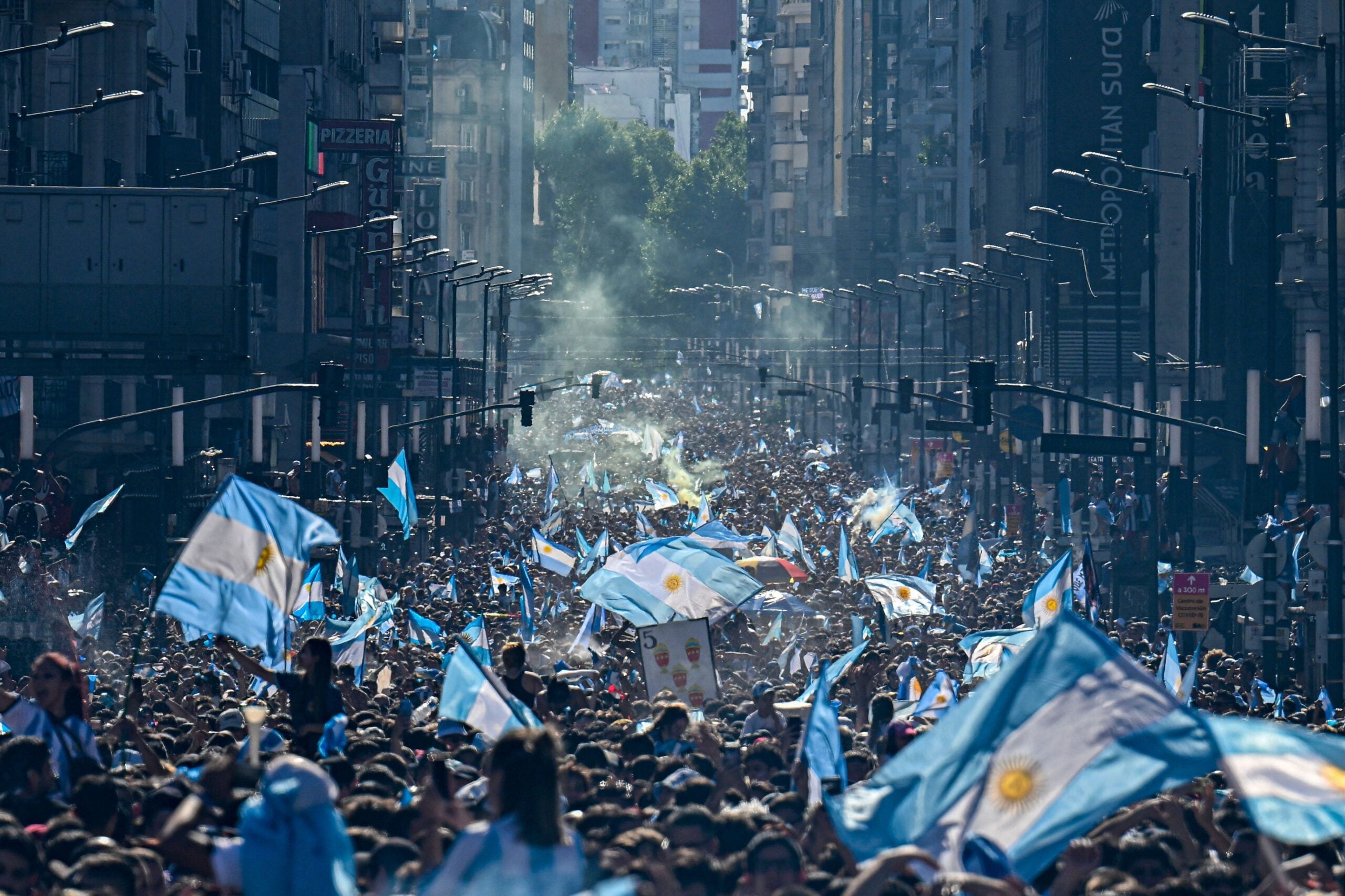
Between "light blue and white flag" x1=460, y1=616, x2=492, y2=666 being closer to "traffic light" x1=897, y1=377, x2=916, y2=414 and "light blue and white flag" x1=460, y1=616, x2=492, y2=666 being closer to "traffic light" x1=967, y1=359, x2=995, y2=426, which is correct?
"traffic light" x1=967, y1=359, x2=995, y2=426

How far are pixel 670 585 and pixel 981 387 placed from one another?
643 inches

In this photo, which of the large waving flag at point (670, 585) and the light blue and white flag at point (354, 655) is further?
the large waving flag at point (670, 585)

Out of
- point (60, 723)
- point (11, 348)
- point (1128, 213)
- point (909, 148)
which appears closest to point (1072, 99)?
point (1128, 213)

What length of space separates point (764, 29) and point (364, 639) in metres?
166

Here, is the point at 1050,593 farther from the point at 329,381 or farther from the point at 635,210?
the point at 635,210

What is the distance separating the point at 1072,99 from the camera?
7275cm

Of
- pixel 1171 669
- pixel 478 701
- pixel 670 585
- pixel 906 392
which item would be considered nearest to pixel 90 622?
pixel 670 585

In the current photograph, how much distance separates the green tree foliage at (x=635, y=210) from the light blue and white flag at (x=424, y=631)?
13139 centimetres

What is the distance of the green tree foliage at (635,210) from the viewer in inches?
6403

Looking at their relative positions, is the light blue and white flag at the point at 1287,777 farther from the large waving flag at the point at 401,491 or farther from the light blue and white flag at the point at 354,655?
the large waving flag at the point at 401,491

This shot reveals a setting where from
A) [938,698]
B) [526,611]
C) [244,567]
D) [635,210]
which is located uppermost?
[635,210]

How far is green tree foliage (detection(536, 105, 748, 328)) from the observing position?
163m

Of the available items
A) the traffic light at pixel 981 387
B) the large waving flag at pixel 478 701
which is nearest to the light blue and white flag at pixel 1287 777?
the large waving flag at pixel 478 701

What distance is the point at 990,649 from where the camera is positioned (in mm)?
17609
